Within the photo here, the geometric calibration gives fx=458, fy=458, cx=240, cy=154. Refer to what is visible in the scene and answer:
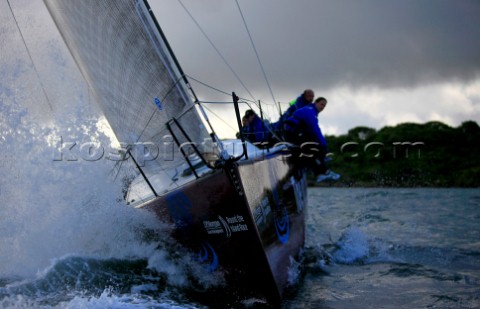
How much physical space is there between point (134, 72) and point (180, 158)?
0.97 metres

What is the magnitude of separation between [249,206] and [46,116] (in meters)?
3.18

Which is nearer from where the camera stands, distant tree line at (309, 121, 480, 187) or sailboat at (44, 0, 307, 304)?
sailboat at (44, 0, 307, 304)

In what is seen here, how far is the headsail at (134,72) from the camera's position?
441cm

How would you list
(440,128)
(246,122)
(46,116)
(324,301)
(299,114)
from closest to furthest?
(324,301)
(46,116)
(299,114)
(246,122)
(440,128)

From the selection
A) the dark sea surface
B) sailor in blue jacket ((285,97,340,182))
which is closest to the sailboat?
the dark sea surface

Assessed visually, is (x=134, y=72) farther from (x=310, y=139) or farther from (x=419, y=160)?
(x=419, y=160)

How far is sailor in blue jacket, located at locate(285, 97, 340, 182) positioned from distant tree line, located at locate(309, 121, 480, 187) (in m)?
23.4

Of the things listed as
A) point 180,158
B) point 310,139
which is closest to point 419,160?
point 310,139

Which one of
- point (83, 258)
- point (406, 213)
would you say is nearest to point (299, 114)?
point (83, 258)

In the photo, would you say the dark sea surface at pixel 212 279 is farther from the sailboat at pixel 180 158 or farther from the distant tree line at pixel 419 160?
the distant tree line at pixel 419 160

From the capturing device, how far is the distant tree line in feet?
103

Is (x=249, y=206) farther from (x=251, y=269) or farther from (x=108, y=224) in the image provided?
(x=108, y=224)

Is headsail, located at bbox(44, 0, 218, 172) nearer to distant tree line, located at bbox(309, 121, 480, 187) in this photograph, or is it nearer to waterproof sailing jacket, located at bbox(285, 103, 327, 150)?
waterproof sailing jacket, located at bbox(285, 103, 327, 150)

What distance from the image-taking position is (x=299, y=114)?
21.5 feet
